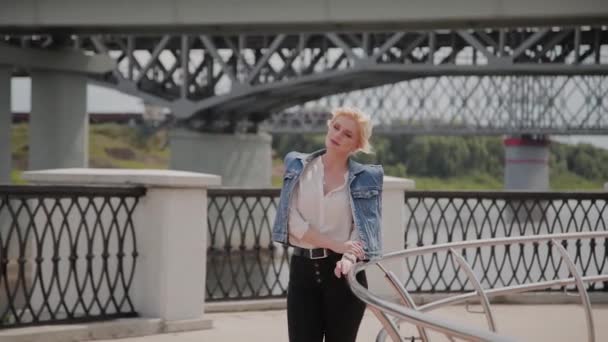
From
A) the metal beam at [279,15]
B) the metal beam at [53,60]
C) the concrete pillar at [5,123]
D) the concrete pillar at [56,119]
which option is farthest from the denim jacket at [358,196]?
the concrete pillar at [56,119]

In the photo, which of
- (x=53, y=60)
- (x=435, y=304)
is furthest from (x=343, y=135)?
(x=53, y=60)

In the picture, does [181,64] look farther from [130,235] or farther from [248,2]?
[130,235]

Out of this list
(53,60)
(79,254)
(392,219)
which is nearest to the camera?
(79,254)

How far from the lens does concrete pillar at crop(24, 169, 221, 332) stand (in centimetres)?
872

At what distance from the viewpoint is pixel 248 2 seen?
93.1ft

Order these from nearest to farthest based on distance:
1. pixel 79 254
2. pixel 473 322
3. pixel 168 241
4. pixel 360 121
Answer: pixel 360 121
pixel 168 241
pixel 79 254
pixel 473 322

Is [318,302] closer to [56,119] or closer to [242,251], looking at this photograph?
[242,251]

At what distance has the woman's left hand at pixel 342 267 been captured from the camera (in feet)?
15.9

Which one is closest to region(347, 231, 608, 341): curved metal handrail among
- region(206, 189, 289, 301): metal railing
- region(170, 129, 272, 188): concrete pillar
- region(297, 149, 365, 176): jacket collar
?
region(297, 149, 365, 176): jacket collar

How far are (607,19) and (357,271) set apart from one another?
22952 millimetres

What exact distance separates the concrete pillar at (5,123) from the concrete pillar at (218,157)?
68.7 ft

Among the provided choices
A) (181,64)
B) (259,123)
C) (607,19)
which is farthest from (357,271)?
(259,123)

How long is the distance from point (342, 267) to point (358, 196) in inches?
13.5

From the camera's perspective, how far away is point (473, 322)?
32.4 feet
